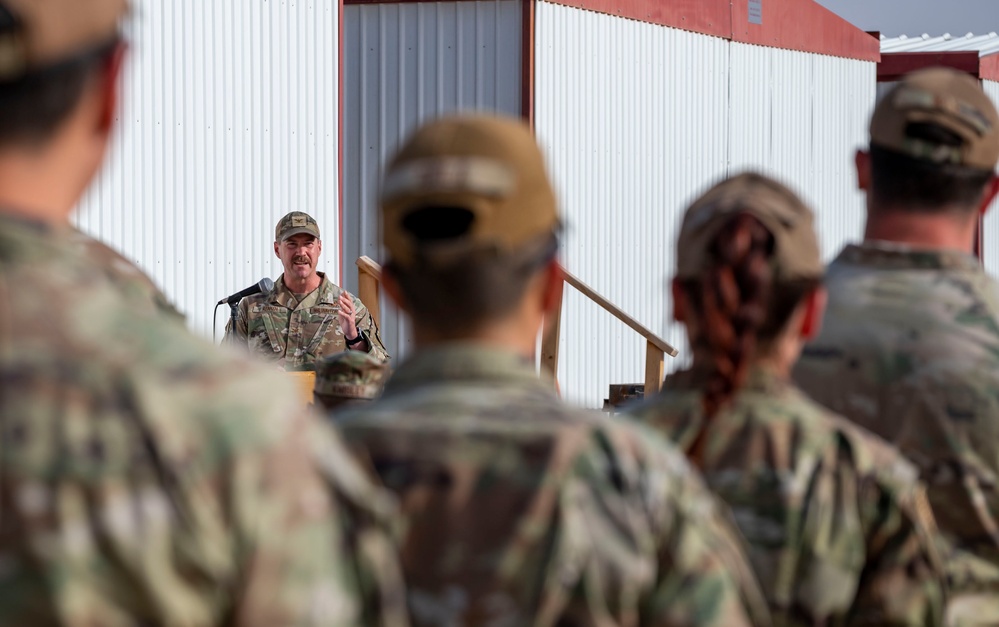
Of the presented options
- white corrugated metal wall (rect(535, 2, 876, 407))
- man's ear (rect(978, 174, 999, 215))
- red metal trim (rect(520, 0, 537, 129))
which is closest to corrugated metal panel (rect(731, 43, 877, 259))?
white corrugated metal wall (rect(535, 2, 876, 407))

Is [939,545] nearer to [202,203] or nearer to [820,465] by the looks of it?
[820,465]

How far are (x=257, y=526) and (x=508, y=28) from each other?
12926mm

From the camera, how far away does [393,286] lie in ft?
7.21

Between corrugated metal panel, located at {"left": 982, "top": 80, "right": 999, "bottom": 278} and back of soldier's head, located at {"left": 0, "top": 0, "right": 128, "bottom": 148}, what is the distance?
21.4 m

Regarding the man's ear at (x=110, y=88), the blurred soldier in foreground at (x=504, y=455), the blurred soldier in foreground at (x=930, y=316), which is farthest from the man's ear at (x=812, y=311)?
the man's ear at (x=110, y=88)

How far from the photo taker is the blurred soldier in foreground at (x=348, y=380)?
4.68m

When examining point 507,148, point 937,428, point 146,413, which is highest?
point 507,148

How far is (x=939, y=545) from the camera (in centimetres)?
285

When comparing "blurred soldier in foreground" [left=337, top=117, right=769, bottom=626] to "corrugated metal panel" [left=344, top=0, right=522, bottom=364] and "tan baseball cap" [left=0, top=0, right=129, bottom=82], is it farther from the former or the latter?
"corrugated metal panel" [left=344, top=0, right=522, bottom=364]

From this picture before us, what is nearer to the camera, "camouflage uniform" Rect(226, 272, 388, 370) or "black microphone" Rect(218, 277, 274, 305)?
"camouflage uniform" Rect(226, 272, 388, 370)

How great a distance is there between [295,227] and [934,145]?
6.49 meters

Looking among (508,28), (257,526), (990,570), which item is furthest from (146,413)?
(508,28)

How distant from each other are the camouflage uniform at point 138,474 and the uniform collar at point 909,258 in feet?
6.25

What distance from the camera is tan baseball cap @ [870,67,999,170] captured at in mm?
3176
